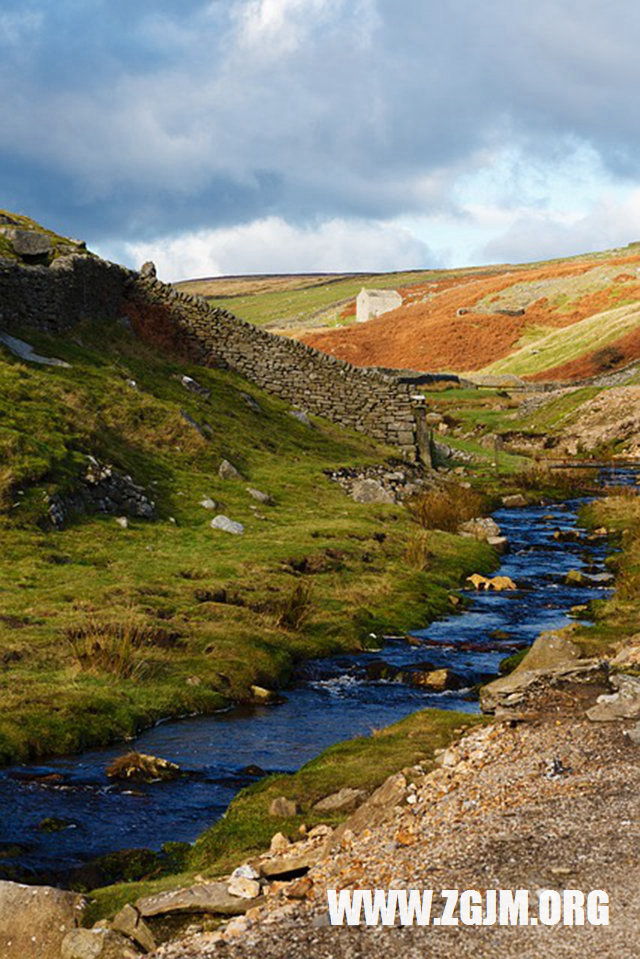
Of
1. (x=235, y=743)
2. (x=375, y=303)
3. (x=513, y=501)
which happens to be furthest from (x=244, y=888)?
(x=375, y=303)

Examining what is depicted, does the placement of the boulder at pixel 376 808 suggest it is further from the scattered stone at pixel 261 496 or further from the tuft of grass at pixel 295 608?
the scattered stone at pixel 261 496

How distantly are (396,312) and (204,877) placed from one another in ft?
419

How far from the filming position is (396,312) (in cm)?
13288

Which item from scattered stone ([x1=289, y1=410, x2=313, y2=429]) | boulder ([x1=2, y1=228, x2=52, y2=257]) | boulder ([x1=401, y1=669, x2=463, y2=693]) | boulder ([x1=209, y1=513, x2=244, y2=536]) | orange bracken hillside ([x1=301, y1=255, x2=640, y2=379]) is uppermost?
orange bracken hillside ([x1=301, y1=255, x2=640, y2=379])

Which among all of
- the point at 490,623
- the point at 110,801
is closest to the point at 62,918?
the point at 110,801

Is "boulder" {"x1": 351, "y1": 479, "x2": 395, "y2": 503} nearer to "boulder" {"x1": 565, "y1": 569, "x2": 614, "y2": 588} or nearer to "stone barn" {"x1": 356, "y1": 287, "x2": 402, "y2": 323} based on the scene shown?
"boulder" {"x1": 565, "y1": 569, "x2": 614, "y2": 588}

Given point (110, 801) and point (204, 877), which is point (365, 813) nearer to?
point (204, 877)

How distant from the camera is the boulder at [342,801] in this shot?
401 inches

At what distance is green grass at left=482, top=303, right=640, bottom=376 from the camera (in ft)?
299

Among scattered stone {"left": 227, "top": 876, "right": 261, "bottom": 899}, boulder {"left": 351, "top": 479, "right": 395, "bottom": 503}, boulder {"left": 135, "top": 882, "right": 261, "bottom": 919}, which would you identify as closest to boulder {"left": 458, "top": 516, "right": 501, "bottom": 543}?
boulder {"left": 351, "top": 479, "right": 395, "bottom": 503}

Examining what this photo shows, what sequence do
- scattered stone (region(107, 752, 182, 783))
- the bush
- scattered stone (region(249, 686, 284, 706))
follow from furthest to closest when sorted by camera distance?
the bush
scattered stone (region(249, 686, 284, 706))
scattered stone (region(107, 752, 182, 783))

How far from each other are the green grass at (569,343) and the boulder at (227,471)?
6533 cm

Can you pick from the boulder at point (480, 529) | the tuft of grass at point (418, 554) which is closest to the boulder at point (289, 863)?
the tuft of grass at point (418, 554)

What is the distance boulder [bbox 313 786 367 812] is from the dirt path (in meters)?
0.61
